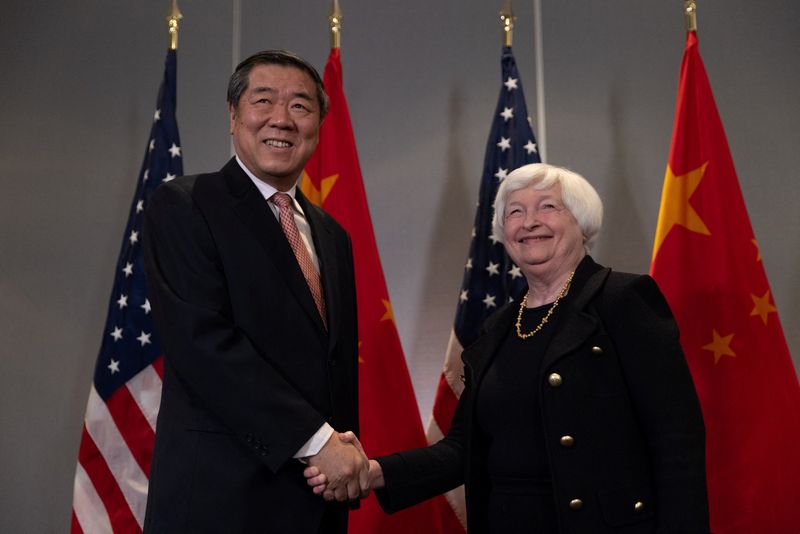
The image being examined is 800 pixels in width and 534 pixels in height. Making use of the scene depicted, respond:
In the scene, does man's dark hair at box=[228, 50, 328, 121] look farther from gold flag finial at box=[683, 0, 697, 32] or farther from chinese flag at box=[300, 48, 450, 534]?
gold flag finial at box=[683, 0, 697, 32]

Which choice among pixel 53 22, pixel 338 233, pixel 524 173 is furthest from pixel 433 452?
pixel 53 22

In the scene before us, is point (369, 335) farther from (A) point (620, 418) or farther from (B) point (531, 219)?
(A) point (620, 418)

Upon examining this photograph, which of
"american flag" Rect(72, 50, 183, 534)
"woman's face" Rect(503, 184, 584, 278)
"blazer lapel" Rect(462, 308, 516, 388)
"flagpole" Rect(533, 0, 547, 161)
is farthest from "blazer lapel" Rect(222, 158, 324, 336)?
"flagpole" Rect(533, 0, 547, 161)

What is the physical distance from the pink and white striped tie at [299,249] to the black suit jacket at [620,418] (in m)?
0.55

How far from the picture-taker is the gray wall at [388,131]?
10.7 feet

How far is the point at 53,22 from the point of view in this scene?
359cm

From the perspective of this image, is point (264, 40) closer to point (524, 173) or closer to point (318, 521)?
point (524, 173)

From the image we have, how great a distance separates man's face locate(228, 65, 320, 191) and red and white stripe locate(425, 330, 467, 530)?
3.85ft

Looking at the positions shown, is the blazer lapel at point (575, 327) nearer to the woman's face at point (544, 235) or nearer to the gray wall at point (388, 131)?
the woman's face at point (544, 235)

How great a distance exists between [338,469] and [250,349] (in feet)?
1.00

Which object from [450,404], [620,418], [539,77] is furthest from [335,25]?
[620,418]

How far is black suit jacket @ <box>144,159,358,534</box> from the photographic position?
154cm

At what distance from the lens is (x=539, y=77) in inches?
134

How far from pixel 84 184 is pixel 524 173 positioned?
2233mm
